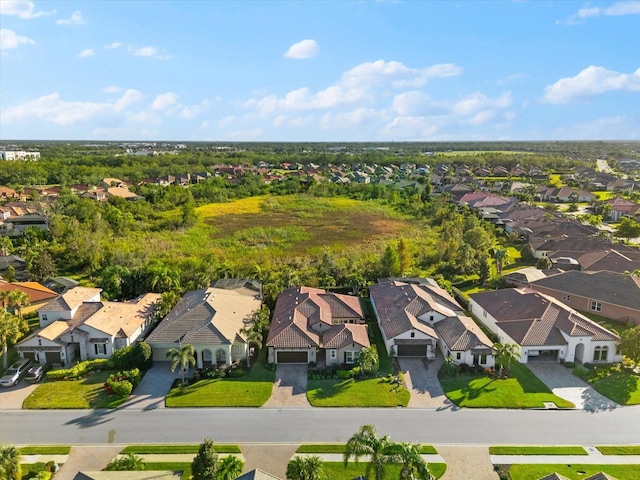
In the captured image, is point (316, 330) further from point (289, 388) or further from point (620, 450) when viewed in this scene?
point (620, 450)

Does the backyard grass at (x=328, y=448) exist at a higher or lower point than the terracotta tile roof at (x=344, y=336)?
lower

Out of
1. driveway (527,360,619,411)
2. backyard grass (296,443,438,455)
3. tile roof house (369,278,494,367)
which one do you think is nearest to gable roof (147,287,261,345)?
backyard grass (296,443,438,455)

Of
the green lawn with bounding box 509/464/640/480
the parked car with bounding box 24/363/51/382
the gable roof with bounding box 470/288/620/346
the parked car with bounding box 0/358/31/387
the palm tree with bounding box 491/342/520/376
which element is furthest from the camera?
the gable roof with bounding box 470/288/620/346

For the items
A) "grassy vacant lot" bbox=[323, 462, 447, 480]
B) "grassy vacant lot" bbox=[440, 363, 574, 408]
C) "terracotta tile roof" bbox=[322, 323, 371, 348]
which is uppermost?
"terracotta tile roof" bbox=[322, 323, 371, 348]

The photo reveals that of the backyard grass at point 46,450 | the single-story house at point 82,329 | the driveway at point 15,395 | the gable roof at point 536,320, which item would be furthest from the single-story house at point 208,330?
the gable roof at point 536,320

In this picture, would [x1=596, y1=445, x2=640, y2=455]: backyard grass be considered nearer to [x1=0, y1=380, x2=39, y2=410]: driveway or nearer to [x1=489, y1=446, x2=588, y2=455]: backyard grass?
[x1=489, y1=446, x2=588, y2=455]: backyard grass

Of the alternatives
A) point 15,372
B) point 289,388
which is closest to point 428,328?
point 289,388

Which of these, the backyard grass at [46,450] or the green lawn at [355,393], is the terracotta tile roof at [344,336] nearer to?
the green lawn at [355,393]
